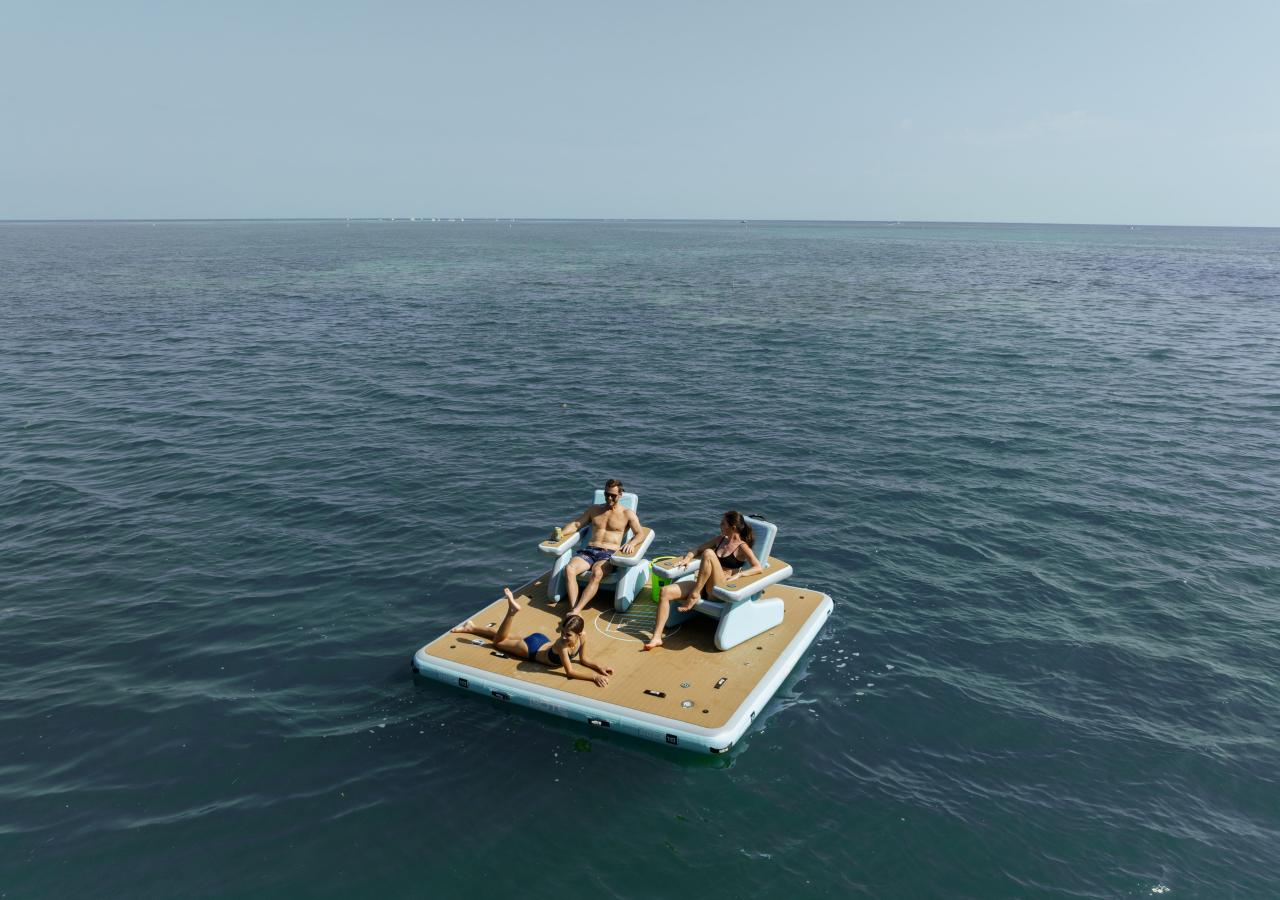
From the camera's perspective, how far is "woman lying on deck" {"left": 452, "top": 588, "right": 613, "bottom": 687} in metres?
12.6

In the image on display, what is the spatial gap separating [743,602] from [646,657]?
197cm

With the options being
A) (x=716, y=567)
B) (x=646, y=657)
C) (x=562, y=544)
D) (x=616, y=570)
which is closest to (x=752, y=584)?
(x=716, y=567)

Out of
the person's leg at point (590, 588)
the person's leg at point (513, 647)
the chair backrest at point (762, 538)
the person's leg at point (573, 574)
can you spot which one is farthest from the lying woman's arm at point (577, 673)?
the chair backrest at point (762, 538)

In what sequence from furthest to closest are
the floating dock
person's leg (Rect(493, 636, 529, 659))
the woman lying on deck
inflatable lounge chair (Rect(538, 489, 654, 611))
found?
inflatable lounge chair (Rect(538, 489, 654, 611)) → person's leg (Rect(493, 636, 529, 659)) → the woman lying on deck → the floating dock

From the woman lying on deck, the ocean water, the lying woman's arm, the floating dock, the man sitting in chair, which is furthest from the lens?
the man sitting in chair

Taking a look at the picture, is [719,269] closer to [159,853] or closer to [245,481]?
[245,481]

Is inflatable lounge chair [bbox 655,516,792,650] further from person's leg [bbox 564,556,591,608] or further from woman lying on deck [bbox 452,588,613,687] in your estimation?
woman lying on deck [bbox 452,588,613,687]

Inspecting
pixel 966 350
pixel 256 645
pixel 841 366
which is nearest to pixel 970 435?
pixel 841 366

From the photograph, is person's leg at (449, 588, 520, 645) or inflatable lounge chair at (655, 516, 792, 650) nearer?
person's leg at (449, 588, 520, 645)

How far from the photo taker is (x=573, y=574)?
574 inches

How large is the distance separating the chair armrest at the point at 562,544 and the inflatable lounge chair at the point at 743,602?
1.67 m

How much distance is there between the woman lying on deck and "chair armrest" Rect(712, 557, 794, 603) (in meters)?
2.39

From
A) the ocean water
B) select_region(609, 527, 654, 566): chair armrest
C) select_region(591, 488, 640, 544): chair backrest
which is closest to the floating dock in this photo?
the ocean water

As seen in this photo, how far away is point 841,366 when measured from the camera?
127 ft
